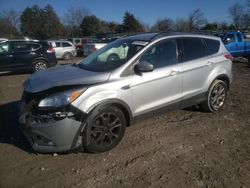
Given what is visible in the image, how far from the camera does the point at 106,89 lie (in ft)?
12.9

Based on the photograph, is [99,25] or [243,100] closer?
[243,100]

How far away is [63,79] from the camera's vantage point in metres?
4.07

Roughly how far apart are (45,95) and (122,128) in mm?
1310

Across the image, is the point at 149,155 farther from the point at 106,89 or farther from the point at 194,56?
the point at 194,56

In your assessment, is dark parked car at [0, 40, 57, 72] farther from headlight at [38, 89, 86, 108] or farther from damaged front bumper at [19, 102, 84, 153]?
headlight at [38, 89, 86, 108]

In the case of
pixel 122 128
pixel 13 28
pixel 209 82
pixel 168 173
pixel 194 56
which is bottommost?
pixel 168 173

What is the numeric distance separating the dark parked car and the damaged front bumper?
9631 mm

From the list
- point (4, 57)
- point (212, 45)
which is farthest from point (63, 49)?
point (212, 45)

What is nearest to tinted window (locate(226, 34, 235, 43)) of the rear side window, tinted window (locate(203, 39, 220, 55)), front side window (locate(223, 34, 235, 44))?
front side window (locate(223, 34, 235, 44))

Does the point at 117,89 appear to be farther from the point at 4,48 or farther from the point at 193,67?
the point at 4,48

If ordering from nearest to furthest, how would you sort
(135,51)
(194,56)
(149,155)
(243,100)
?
(149,155)
(135,51)
(194,56)
(243,100)

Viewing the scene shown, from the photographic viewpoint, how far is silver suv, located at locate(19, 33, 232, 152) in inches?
145

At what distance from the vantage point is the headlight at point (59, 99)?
3641 millimetres

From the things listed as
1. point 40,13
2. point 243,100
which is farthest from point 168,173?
point 40,13
